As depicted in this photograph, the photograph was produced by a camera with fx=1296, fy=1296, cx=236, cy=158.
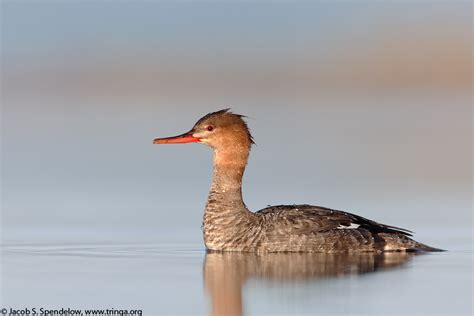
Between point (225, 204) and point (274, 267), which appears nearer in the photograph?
point (274, 267)

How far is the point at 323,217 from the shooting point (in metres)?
13.1

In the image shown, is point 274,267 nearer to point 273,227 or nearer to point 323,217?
point 273,227

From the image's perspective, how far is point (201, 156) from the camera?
22.1 m

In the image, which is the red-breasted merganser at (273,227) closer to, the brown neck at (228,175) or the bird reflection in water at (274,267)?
the brown neck at (228,175)

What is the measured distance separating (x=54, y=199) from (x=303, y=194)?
132 inches

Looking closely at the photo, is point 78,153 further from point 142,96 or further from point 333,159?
point 142,96

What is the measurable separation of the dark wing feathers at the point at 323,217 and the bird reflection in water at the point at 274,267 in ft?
1.01

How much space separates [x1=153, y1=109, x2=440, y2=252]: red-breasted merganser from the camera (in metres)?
12.9

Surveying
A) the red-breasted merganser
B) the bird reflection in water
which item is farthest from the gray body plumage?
the bird reflection in water

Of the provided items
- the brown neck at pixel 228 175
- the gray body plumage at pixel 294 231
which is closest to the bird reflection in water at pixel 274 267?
the gray body plumage at pixel 294 231

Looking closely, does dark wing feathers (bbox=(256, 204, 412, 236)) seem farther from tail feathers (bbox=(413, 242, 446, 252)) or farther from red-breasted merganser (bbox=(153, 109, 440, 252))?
tail feathers (bbox=(413, 242, 446, 252))

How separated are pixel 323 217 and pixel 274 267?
136 cm

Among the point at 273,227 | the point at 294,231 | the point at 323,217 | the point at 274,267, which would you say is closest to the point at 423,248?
the point at 323,217

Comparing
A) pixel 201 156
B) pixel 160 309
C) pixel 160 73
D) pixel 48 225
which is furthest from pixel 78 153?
pixel 160 73
